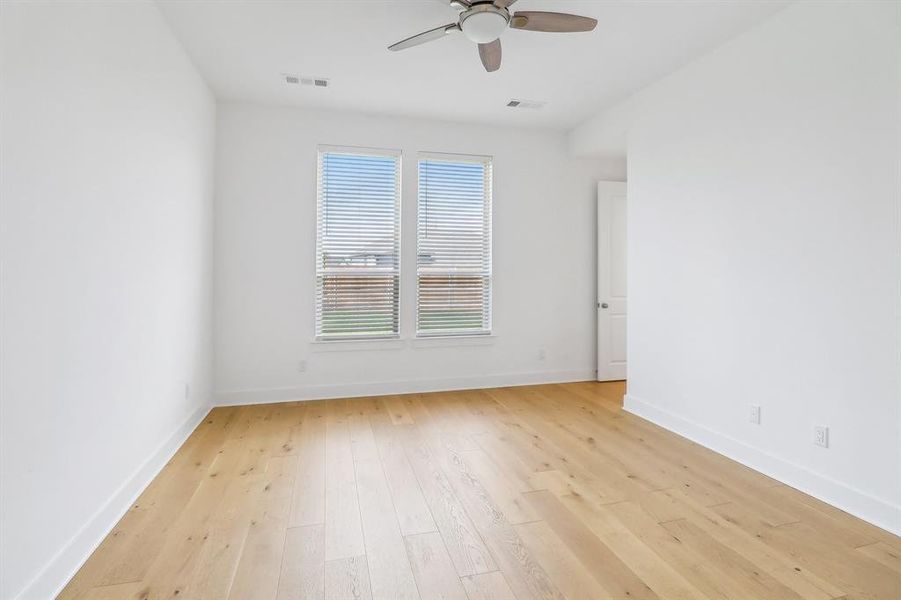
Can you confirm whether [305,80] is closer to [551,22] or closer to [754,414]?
[551,22]

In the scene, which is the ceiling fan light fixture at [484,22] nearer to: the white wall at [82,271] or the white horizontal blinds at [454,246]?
the white wall at [82,271]

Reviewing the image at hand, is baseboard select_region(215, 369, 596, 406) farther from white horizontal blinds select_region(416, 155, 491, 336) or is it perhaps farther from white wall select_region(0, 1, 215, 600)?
white wall select_region(0, 1, 215, 600)

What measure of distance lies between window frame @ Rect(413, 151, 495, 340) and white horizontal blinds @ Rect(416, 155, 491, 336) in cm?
1

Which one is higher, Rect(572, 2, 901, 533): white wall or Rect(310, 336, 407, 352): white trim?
Rect(572, 2, 901, 533): white wall

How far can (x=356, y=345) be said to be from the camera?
14.8 feet

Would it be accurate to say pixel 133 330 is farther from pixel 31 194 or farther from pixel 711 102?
pixel 711 102

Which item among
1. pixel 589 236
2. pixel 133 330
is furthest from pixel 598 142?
pixel 133 330

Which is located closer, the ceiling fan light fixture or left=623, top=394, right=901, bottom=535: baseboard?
left=623, top=394, right=901, bottom=535: baseboard

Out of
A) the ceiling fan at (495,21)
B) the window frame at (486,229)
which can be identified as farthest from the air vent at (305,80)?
the ceiling fan at (495,21)

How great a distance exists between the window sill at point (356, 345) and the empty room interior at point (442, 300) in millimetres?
28

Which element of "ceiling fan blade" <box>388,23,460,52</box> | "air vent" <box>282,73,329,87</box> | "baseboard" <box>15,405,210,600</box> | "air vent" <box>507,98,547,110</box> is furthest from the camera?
"air vent" <box>507,98,547,110</box>

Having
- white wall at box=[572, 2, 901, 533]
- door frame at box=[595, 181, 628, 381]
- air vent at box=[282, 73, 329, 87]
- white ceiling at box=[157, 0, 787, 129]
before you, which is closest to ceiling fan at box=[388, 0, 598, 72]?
white ceiling at box=[157, 0, 787, 129]

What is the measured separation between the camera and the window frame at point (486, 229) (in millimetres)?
4680

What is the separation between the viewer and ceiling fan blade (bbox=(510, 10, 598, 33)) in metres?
2.38
